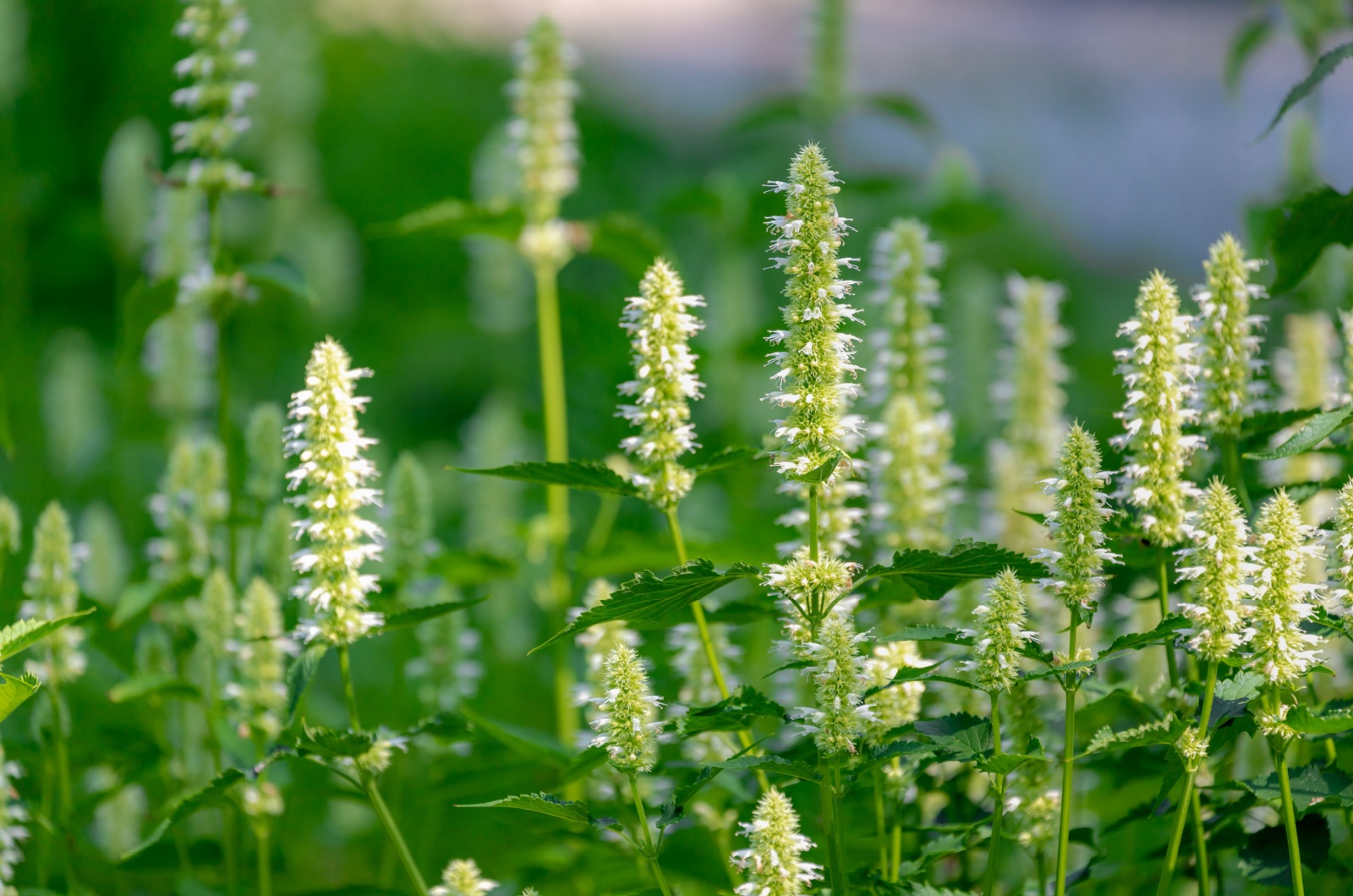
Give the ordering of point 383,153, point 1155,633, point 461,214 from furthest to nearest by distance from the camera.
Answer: point 383,153 < point 461,214 < point 1155,633

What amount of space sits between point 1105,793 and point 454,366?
22.0ft

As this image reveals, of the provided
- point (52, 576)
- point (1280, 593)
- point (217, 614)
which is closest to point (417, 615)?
point (217, 614)

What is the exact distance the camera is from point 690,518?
14.6ft

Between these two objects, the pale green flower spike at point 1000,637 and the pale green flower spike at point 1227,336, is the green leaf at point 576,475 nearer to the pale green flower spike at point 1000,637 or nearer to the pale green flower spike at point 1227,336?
the pale green flower spike at point 1000,637

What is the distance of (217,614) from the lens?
2.82 meters

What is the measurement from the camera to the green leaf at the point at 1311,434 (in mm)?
1921

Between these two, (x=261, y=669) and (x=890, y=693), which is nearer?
(x=890, y=693)

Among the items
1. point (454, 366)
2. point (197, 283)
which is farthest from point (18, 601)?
point (454, 366)

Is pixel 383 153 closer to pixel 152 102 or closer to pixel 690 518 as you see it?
pixel 152 102

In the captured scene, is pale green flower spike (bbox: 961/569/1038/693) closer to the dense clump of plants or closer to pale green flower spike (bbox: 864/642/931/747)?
the dense clump of plants

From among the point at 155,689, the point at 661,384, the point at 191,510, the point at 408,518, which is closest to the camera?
the point at 661,384

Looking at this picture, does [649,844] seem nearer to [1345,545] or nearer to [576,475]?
[576,475]

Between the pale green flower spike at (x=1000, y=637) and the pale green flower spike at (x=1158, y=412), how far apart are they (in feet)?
1.07

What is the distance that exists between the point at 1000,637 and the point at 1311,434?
58 cm
